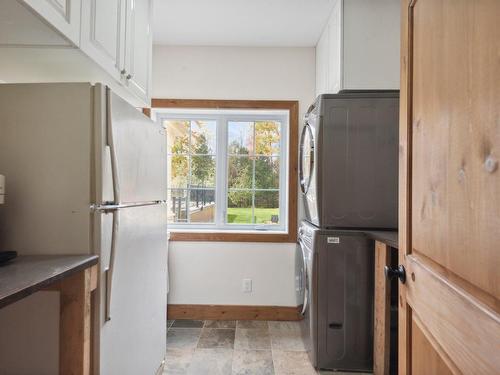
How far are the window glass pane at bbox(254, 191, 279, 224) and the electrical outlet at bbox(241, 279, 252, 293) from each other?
56cm

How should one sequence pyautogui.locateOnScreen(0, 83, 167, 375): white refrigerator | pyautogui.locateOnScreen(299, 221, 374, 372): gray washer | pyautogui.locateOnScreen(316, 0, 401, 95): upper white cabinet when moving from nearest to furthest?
pyautogui.locateOnScreen(0, 83, 167, 375): white refrigerator, pyautogui.locateOnScreen(299, 221, 374, 372): gray washer, pyautogui.locateOnScreen(316, 0, 401, 95): upper white cabinet

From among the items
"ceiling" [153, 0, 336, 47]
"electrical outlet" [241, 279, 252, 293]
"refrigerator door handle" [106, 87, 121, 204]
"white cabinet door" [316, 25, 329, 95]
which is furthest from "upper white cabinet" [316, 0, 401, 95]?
"electrical outlet" [241, 279, 252, 293]

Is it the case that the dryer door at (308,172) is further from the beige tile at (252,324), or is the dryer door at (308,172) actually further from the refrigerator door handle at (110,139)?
the refrigerator door handle at (110,139)

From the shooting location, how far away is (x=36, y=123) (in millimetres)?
1110

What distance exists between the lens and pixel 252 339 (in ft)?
7.74

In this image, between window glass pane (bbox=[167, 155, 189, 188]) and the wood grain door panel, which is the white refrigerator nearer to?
the wood grain door panel

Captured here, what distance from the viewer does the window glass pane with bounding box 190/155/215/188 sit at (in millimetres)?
2877

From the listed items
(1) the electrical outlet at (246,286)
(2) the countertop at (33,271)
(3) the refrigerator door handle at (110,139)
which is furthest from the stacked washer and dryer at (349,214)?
(2) the countertop at (33,271)

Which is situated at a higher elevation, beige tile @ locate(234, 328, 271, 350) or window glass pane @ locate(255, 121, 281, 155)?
window glass pane @ locate(255, 121, 281, 155)

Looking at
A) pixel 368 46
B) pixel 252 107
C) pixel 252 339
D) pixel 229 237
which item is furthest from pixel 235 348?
pixel 368 46

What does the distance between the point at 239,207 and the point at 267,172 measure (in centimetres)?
44

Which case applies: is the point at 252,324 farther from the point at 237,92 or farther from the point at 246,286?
the point at 237,92

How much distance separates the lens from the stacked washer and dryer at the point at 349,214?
6.26ft

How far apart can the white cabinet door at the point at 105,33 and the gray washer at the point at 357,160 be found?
4.03 feet
